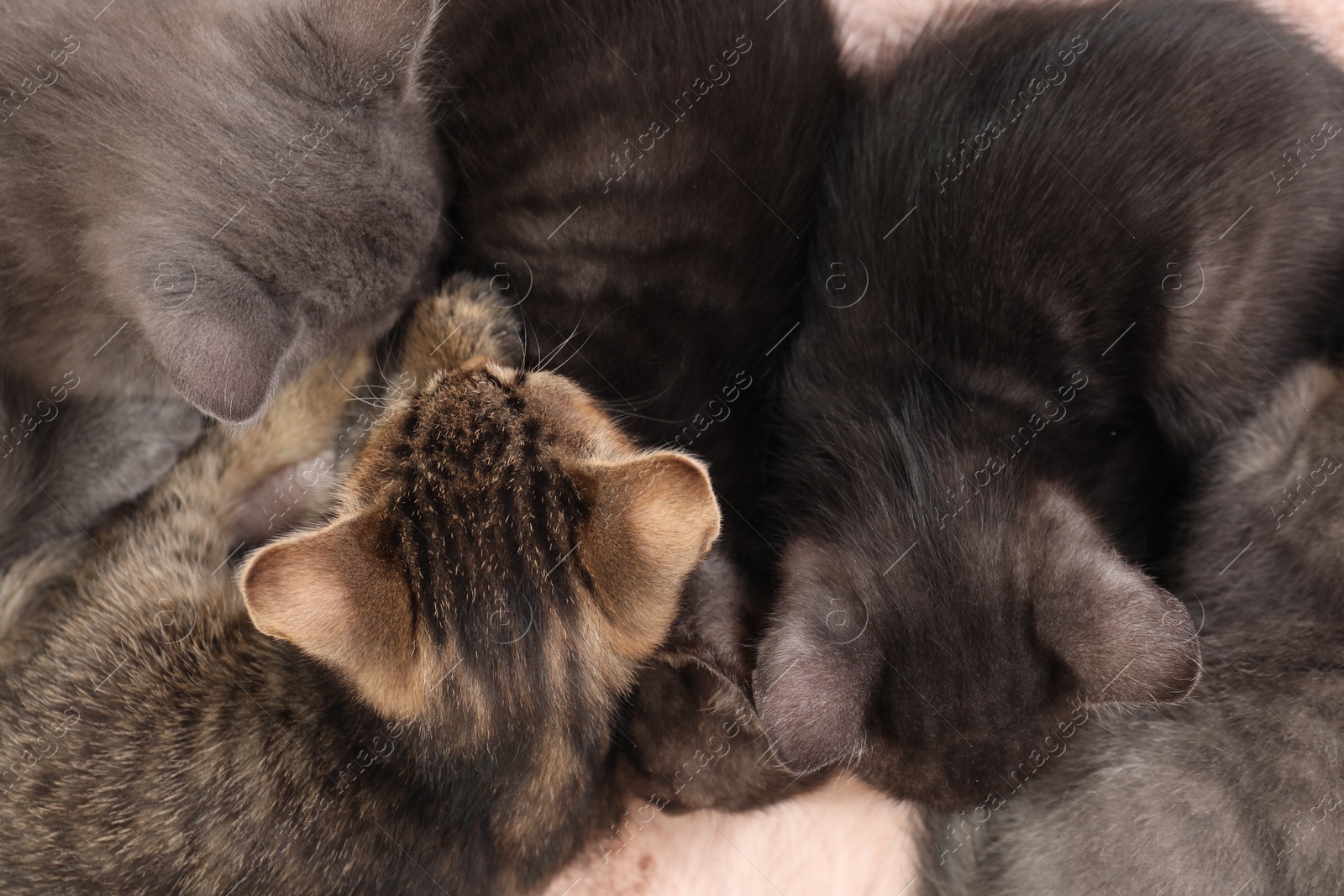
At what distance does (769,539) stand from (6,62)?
4.67 ft

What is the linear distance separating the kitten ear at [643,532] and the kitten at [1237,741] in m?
0.72

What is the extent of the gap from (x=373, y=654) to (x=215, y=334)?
1.63 ft

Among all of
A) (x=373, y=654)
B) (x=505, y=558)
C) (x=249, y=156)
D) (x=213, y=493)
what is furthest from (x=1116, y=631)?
(x=213, y=493)

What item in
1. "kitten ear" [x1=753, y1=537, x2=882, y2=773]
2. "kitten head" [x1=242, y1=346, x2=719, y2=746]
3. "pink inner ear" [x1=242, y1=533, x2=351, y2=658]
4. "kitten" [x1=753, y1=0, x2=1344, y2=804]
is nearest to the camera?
"pink inner ear" [x1=242, y1=533, x2=351, y2=658]

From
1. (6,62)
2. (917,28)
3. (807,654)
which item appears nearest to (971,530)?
(807,654)

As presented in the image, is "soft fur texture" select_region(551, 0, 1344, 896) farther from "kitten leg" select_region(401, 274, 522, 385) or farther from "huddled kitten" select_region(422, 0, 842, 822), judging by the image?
"kitten leg" select_region(401, 274, 522, 385)

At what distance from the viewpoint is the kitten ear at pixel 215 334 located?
1.41m

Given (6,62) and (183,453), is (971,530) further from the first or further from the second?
(6,62)

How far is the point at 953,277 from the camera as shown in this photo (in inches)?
70.6

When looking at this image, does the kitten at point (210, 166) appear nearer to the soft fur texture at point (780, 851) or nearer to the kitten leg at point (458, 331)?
the kitten leg at point (458, 331)

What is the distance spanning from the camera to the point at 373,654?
1.31m

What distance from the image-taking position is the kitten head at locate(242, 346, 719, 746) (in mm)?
1335

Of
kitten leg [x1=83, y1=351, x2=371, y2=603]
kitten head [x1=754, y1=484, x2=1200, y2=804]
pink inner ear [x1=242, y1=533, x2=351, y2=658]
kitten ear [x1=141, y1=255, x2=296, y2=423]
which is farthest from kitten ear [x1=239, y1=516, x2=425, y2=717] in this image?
kitten leg [x1=83, y1=351, x2=371, y2=603]

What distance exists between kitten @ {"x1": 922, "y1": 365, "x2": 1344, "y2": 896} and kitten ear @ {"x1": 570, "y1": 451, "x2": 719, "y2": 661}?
0.72m
